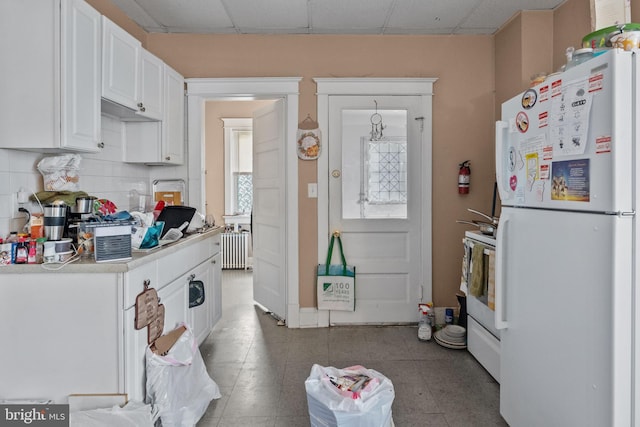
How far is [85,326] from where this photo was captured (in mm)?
1675

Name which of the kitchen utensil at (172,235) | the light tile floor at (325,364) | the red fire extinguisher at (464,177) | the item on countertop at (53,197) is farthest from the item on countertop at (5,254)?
the red fire extinguisher at (464,177)

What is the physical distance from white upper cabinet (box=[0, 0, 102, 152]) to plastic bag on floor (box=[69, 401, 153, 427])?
1230 mm

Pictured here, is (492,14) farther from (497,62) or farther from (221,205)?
(221,205)

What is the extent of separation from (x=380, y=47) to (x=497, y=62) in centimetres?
105

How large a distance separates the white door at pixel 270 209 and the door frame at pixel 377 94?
Result: 359 mm

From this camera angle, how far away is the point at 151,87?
2791mm

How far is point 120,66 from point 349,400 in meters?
2.29

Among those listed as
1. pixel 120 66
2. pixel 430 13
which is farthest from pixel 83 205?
pixel 430 13

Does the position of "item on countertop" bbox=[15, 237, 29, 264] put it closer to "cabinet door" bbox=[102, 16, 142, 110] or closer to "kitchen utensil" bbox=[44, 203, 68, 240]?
"kitchen utensil" bbox=[44, 203, 68, 240]

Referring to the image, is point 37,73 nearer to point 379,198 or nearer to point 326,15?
point 326,15

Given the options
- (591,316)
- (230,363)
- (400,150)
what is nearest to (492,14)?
(400,150)

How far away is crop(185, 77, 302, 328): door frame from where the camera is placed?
3383 millimetres

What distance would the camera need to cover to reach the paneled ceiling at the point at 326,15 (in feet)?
9.46

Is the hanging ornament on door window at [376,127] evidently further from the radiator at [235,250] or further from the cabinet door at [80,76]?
the radiator at [235,250]
